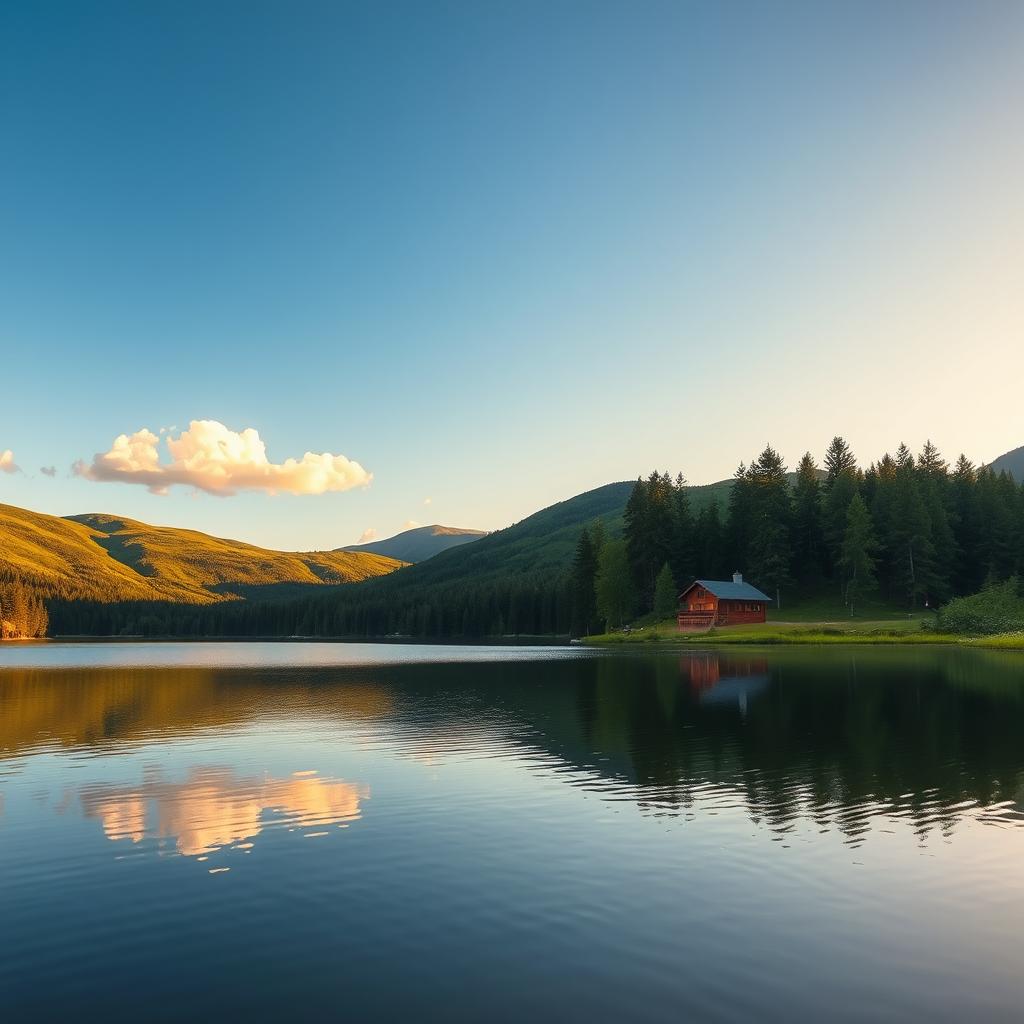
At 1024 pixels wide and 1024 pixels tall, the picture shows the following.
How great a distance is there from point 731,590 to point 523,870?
117988 mm

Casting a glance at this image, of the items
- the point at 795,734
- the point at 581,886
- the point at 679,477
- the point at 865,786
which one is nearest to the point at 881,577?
the point at 679,477

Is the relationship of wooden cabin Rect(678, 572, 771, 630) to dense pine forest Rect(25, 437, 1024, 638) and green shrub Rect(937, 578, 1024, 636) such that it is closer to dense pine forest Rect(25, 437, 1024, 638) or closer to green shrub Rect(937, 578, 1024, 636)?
dense pine forest Rect(25, 437, 1024, 638)

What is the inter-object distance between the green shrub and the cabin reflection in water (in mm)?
32645

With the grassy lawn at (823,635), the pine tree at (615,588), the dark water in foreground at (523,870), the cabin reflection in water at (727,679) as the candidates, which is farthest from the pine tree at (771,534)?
the dark water in foreground at (523,870)

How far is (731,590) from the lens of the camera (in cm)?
A: 12925

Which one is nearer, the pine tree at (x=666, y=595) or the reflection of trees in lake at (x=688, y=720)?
the reflection of trees in lake at (x=688, y=720)

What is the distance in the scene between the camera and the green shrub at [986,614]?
3753 inches

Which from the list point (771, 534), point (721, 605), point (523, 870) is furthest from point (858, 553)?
point (523, 870)

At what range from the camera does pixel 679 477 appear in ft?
A: 539

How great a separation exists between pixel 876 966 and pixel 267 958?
9.55 metres

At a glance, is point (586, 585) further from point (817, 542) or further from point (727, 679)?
point (727, 679)

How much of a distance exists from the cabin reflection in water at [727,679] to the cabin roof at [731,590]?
38.6 metres

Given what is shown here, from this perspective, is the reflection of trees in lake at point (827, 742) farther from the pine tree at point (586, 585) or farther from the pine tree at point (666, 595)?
the pine tree at point (586, 585)

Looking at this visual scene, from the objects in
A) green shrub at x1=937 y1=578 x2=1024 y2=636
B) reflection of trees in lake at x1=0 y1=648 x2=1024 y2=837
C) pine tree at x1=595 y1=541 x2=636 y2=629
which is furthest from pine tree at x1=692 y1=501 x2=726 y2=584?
reflection of trees in lake at x1=0 y1=648 x2=1024 y2=837
